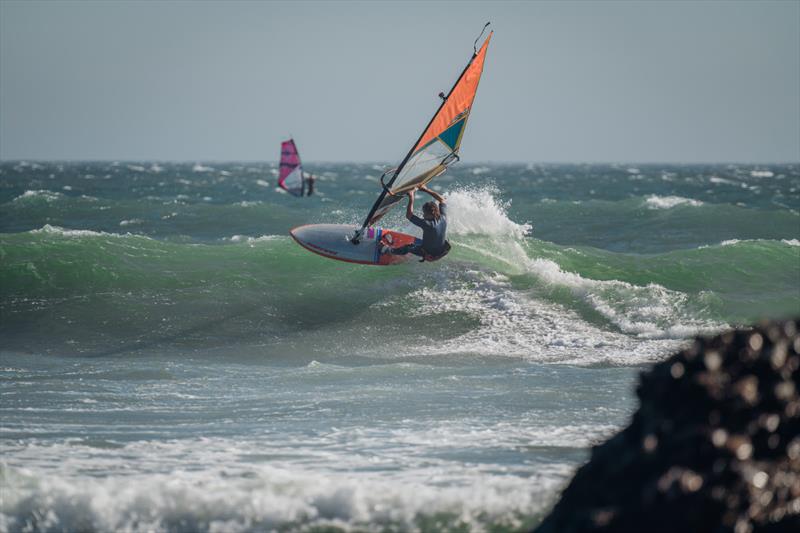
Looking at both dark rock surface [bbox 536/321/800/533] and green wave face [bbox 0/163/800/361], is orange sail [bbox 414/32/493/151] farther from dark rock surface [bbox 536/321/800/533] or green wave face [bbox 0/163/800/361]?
dark rock surface [bbox 536/321/800/533]

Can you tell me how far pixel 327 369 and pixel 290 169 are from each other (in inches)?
221

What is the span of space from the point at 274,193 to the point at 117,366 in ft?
131

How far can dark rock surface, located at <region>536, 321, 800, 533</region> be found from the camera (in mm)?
3543

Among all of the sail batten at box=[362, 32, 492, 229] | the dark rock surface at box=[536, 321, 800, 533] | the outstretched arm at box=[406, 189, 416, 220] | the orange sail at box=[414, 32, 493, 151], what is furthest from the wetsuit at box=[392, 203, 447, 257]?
the dark rock surface at box=[536, 321, 800, 533]

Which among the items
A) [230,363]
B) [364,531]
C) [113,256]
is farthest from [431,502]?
[113,256]

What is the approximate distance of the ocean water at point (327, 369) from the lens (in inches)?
215

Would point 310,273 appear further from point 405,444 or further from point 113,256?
point 405,444

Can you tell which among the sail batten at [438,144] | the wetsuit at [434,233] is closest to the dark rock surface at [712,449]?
the wetsuit at [434,233]

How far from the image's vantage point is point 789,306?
15.2 meters

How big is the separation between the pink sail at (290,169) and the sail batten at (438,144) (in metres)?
1.64

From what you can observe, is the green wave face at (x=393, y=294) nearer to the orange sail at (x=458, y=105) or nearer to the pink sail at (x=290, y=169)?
the pink sail at (x=290, y=169)

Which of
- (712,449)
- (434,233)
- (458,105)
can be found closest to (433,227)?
(434,233)

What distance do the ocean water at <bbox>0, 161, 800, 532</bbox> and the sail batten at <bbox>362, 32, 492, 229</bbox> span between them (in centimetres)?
200

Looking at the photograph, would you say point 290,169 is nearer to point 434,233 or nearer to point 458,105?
point 458,105
